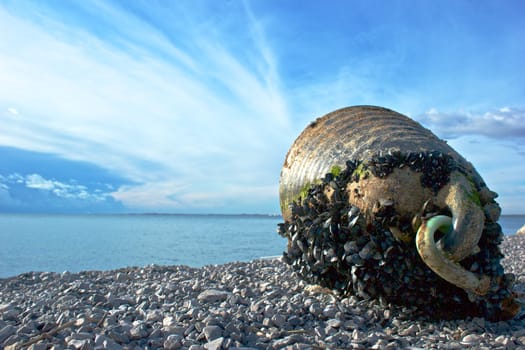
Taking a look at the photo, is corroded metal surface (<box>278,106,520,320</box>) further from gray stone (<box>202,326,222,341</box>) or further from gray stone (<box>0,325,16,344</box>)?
gray stone (<box>0,325,16,344</box>)

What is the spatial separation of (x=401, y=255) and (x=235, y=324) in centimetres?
183

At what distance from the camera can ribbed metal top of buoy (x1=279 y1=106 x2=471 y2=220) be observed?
540 cm

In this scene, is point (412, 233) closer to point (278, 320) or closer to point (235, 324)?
point (278, 320)

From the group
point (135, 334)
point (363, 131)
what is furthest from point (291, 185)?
point (135, 334)

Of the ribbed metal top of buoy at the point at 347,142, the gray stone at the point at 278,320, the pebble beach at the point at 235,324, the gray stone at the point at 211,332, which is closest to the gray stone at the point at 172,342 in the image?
the pebble beach at the point at 235,324

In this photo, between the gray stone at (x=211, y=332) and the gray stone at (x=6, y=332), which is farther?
the gray stone at (x=6, y=332)

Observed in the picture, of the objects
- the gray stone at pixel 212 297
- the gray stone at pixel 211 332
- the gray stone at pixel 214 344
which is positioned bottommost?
the gray stone at pixel 214 344

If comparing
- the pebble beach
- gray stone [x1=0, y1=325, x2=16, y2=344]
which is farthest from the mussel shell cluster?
gray stone [x1=0, y1=325, x2=16, y2=344]

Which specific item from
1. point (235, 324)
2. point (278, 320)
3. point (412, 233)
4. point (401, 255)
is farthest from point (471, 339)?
point (235, 324)

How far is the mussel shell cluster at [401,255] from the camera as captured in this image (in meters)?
4.59

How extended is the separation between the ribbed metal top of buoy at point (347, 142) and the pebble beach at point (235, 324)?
1541 mm

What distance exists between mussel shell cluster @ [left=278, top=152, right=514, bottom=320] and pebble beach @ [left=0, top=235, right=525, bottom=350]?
0.19 metres

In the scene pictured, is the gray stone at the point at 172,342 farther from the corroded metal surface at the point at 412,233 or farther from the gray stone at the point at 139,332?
the corroded metal surface at the point at 412,233

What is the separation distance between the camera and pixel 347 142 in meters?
5.84
